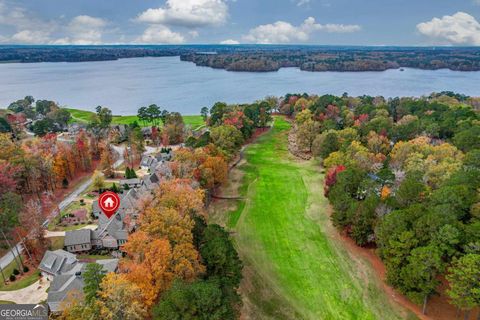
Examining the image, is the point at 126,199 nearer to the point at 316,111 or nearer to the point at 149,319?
the point at 149,319

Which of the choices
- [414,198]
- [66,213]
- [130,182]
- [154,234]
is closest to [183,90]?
[130,182]

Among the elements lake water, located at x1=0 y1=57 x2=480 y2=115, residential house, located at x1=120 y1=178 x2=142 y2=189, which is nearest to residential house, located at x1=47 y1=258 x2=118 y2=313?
residential house, located at x1=120 y1=178 x2=142 y2=189

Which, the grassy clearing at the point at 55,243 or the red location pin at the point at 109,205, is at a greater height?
the red location pin at the point at 109,205

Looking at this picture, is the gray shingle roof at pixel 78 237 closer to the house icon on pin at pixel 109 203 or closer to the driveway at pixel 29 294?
the house icon on pin at pixel 109 203

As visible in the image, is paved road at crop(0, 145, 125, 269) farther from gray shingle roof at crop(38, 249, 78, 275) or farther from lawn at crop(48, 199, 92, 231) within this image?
gray shingle roof at crop(38, 249, 78, 275)

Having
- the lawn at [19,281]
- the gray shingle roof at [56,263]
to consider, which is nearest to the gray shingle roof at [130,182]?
the gray shingle roof at [56,263]

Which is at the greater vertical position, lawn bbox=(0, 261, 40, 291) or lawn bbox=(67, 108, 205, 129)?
lawn bbox=(67, 108, 205, 129)

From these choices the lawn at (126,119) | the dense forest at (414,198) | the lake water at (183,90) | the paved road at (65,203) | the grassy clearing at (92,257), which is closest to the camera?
the dense forest at (414,198)
